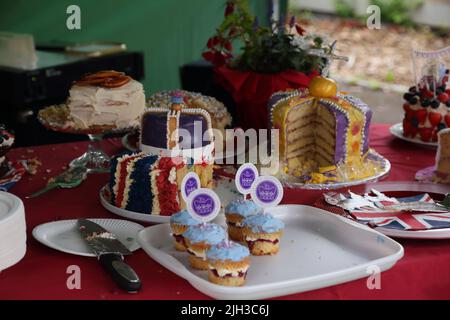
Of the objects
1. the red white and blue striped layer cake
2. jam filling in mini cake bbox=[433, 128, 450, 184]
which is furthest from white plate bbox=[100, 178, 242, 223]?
jam filling in mini cake bbox=[433, 128, 450, 184]

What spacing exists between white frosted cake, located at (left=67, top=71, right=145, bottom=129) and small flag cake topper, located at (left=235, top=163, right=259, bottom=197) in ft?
1.98

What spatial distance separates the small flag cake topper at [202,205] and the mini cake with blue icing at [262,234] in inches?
3.7

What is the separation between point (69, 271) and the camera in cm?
136

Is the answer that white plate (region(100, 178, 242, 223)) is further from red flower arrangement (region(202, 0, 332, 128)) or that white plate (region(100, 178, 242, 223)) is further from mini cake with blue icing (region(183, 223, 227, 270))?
red flower arrangement (region(202, 0, 332, 128))

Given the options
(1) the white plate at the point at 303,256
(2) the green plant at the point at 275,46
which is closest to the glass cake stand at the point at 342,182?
(1) the white plate at the point at 303,256

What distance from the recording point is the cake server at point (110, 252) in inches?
50.6

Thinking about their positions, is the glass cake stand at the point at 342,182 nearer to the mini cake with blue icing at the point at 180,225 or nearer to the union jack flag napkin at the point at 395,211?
the union jack flag napkin at the point at 395,211

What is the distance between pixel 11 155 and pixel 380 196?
1.25m

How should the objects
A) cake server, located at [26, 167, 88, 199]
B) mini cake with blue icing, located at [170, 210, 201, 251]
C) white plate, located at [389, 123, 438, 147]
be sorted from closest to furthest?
mini cake with blue icing, located at [170, 210, 201, 251], cake server, located at [26, 167, 88, 199], white plate, located at [389, 123, 438, 147]

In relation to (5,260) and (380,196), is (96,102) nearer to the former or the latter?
(5,260)

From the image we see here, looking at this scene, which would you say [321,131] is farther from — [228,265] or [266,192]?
[228,265]

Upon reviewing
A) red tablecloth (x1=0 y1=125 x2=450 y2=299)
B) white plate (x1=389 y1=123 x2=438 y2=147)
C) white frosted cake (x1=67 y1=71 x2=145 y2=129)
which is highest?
white frosted cake (x1=67 y1=71 x2=145 y2=129)

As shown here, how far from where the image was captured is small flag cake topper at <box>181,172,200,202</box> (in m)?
1.54

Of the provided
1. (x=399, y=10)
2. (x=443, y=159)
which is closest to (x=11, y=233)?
(x=443, y=159)
